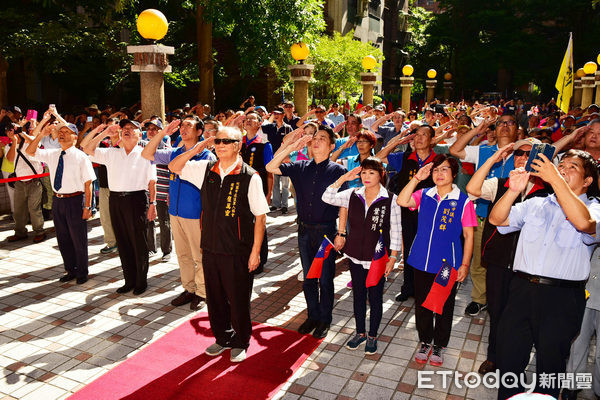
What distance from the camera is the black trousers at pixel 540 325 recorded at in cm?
367

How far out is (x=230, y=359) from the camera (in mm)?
5180

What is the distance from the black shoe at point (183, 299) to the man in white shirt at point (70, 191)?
68.0 inches

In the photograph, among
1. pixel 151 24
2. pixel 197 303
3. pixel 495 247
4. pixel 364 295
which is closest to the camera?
pixel 495 247

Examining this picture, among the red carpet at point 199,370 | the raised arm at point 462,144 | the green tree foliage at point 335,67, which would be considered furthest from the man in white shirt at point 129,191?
the green tree foliage at point 335,67

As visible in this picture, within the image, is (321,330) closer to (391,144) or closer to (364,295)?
(364,295)

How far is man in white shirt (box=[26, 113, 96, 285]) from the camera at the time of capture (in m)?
6.91

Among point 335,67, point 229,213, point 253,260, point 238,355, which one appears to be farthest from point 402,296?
point 335,67

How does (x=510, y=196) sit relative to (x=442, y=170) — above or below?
below

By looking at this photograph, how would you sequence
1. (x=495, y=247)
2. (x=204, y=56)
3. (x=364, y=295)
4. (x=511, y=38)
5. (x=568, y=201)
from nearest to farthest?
(x=568, y=201) → (x=495, y=247) → (x=364, y=295) → (x=204, y=56) → (x=511, y=38)

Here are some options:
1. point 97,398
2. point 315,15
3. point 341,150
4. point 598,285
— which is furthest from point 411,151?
point 315,15

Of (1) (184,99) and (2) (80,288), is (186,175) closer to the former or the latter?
(2) (80,288)

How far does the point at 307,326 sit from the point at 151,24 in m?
5.46

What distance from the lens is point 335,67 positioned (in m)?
21.4

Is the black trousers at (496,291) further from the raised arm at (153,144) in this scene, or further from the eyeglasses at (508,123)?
the raised arm at (153,144)
